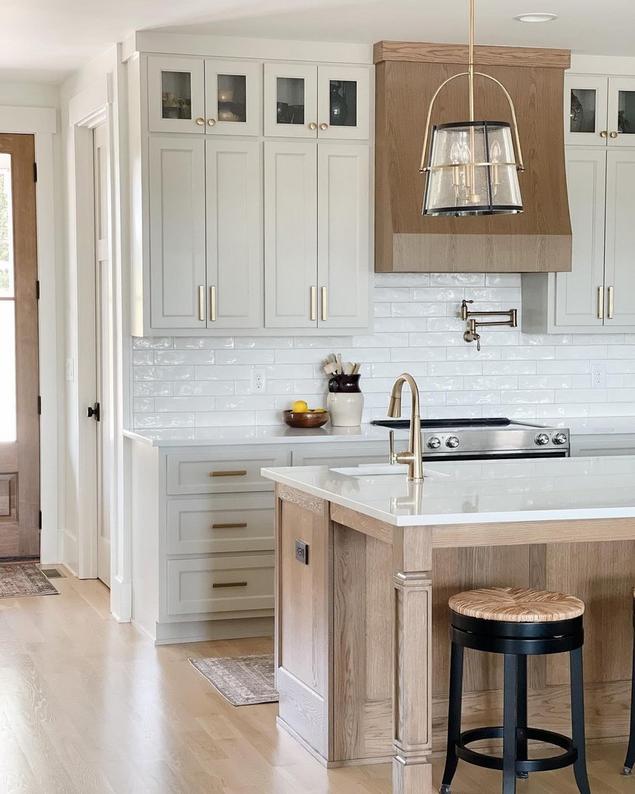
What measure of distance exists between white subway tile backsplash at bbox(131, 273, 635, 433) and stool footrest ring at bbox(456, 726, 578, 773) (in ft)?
8.18

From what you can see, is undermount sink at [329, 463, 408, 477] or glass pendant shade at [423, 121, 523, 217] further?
undermount sink at [329, 463, 408, 477]

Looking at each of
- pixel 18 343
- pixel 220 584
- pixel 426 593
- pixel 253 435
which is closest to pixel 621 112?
pixel 253 435

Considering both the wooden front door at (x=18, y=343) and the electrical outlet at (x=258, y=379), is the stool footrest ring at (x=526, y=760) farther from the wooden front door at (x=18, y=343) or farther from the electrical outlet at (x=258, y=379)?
the wooden front door at (x=18, y=343)

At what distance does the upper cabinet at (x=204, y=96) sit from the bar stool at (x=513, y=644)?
2.96 metres

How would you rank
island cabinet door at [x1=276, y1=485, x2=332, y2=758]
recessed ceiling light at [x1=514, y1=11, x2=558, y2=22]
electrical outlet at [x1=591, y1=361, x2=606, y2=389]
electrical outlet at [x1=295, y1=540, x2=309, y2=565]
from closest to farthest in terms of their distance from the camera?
island cabinet door at [x1=276, y1=485, x2=332, y2=758]
electrical outlet at [x1=295, y1=540, x2=309, y2=565]
recessed ceiling light at [x1=514, y1=11, x2=558, y2=22]
electrical outlet at [x1=591, y1=361, x2=606, y2=389]

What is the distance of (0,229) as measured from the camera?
7125 mm

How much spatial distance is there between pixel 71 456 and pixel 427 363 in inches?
86.4

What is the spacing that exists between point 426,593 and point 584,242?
3.38 meters

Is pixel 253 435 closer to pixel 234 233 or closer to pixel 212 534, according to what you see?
pixel 212 534

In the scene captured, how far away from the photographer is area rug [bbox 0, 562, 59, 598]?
21.1 feet

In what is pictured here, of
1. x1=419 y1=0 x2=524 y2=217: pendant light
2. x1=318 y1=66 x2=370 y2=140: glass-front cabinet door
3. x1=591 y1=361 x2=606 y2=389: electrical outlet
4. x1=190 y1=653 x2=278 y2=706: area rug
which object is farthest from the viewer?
x1=591 y1=361 x2=606 y2=389: electrical outlet

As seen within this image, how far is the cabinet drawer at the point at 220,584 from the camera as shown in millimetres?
5461

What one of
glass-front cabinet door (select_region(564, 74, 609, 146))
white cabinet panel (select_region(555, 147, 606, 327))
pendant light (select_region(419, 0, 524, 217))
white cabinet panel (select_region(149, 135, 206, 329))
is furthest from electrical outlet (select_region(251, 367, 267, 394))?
pendant light (select_region(419, 0, 524, 217))

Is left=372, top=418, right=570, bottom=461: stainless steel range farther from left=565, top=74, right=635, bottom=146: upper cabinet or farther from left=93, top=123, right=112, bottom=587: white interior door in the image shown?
left=93, top=123, right=112, bottom=587: white interior door
